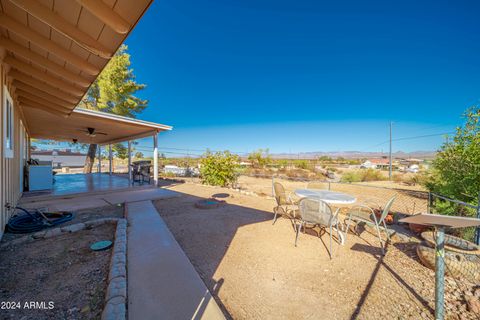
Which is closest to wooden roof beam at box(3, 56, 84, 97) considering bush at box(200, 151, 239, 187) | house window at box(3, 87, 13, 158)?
house window at box(3, 87, 13, 158)

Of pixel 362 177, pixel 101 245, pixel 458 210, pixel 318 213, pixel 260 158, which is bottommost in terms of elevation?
pixel 362 177

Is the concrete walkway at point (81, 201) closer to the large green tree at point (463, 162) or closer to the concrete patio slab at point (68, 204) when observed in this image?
the concrete patio slab at point (68, 204)

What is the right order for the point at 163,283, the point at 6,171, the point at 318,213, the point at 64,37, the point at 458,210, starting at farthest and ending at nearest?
1. the point at 458,210
2. the point at 6,171
3. the point at 318,213
4. the point at 64,37
5. the point at 163,283

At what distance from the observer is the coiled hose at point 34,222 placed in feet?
10.9

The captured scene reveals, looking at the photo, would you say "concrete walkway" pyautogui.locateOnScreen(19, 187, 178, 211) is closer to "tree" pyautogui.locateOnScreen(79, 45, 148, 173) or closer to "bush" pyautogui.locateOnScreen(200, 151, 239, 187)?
"bush" pyautogui.locateOnScreen(200, 151, 239, 187)

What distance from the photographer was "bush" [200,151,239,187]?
9180 mm

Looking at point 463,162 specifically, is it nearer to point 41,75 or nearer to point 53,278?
point 53,278

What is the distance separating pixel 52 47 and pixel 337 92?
23770 mm

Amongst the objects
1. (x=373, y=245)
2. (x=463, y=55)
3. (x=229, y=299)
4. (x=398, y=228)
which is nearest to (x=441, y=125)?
(x=463, y=55)

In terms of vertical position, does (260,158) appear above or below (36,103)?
below

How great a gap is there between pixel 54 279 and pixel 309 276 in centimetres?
292

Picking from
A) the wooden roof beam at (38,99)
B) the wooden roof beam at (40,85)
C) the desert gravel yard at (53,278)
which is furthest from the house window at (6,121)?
the desert gravel yard at (53,278)

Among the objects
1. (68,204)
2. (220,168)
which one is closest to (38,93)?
(68,204)

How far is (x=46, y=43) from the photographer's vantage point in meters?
2.17
